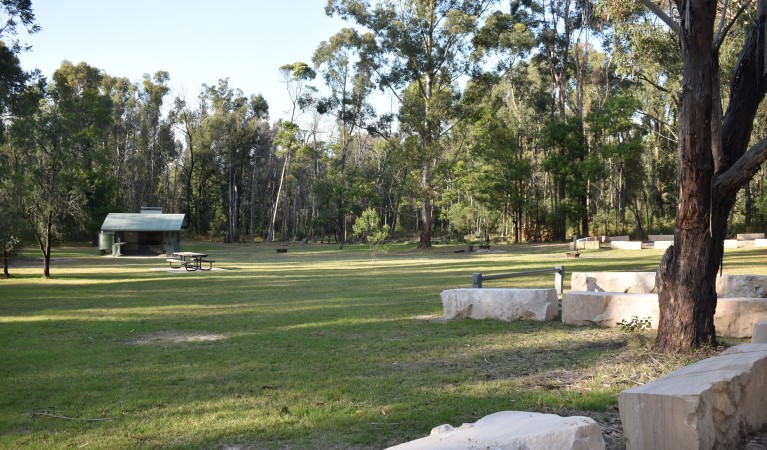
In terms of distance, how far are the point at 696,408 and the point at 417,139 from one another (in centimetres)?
3752

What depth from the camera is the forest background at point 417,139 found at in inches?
987

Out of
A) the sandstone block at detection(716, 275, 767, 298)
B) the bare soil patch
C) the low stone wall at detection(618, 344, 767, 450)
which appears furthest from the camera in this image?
the sandstone block at detection(716, 275, 767, 298)

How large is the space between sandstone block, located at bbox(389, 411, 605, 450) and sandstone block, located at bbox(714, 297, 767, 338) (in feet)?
20.5

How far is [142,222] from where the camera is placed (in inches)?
1757

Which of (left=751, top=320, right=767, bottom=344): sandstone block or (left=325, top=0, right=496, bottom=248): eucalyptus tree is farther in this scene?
(left=325, top=0, right=496, bottom=248): eucalyptus tree

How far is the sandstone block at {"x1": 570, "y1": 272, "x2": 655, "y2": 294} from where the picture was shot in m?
12.3

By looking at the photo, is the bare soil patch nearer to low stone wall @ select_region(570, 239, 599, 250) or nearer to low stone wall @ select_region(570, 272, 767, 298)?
low stone wall @ select_region(570, 272, 767, 298)

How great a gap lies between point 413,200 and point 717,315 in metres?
33.8

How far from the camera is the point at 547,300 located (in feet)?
35.4

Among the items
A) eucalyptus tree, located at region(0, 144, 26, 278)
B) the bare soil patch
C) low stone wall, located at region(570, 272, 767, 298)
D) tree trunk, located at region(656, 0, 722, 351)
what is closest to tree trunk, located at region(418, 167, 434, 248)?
eucalyptus tree, located at region(0, 144, 26, 278)

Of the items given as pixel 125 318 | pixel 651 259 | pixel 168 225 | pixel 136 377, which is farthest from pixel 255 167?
pixel 136 377

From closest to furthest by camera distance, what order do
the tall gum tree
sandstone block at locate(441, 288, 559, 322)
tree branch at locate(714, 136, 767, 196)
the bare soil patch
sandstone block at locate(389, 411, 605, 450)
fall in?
sandstone block at locate(389, 411, 605, 450) → tree branch at locate(714, 136, 767, 196) → the tall gum tree → the bare soil patch → sandstone block at locate(441, 288, 559, 322)

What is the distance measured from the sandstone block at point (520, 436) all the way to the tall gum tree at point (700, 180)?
14.3ft

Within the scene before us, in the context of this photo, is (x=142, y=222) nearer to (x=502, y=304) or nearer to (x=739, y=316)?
(x=502, y=304)
